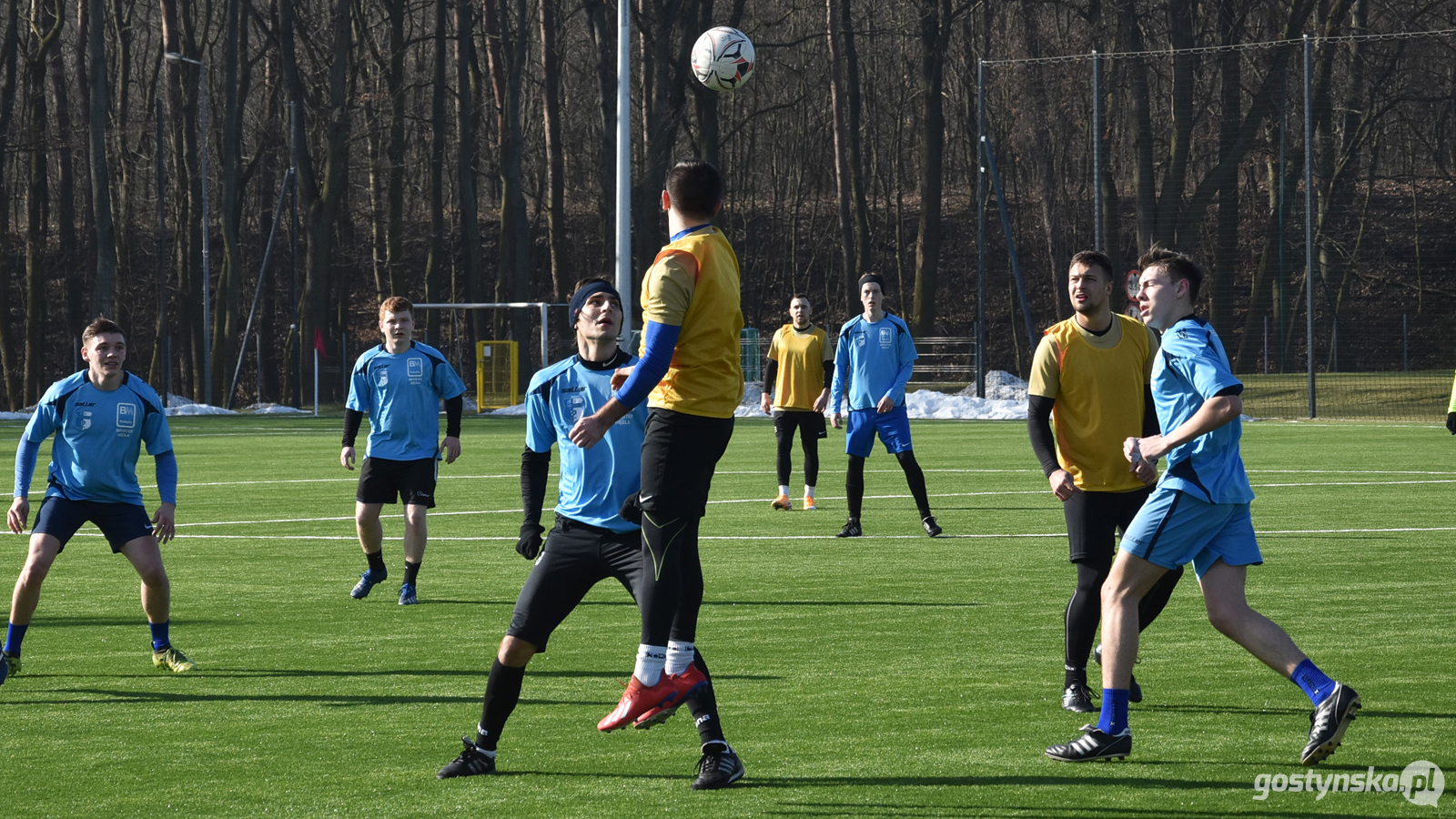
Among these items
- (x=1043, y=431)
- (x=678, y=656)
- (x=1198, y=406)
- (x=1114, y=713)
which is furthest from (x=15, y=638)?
(x=1198, y=406)

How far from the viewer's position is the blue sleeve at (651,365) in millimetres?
5566

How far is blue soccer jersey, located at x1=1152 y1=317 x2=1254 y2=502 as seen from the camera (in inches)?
235

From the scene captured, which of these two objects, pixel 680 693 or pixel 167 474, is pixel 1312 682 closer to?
pixel 680 693

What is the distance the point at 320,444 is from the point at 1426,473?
1873 cm

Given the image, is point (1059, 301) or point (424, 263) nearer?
point (1059, 301)

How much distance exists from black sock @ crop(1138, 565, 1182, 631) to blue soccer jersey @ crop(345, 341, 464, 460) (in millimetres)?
5664

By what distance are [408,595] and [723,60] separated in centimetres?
1139

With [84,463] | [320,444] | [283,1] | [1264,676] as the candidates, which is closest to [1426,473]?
[1264,676]

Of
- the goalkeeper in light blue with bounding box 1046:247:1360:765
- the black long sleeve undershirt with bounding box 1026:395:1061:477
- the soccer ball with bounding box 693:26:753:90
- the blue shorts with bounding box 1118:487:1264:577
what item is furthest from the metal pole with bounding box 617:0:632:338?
the blue shorts with bounding box 1118:487:1264:577

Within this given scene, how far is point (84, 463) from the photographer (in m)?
8.16

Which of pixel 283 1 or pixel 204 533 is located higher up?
pixel 283 1

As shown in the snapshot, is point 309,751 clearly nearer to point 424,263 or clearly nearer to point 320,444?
point 320,444

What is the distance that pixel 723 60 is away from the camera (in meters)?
20.5

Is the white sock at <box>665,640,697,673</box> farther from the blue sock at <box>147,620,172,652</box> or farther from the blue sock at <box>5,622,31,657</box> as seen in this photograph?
the blue sock at <box>5,622,31,657</box>
